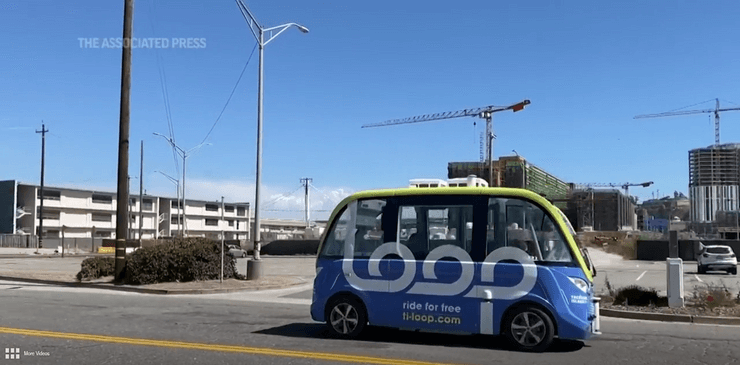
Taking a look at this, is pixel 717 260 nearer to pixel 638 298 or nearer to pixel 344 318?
pixel 638 298

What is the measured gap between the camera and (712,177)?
190000mm

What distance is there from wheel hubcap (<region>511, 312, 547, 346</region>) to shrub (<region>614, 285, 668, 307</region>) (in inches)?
282

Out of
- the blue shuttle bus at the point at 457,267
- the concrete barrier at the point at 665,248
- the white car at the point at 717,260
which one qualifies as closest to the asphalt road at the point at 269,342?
the blue shuttle bus at the point at 457,267

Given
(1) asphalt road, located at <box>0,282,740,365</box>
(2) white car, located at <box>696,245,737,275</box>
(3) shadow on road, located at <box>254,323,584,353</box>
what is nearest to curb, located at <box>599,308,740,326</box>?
(1) asphalt road, located at <box>0,282,740,365</box>

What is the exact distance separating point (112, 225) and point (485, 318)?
103m

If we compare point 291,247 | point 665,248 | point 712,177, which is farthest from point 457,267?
point 712,177

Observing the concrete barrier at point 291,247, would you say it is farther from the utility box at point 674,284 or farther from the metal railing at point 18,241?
the utility box at point 674,284

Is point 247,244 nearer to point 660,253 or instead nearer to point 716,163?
point 660,253

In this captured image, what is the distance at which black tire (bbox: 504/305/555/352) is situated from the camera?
970 centimetres

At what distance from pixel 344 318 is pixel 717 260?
29682 mm

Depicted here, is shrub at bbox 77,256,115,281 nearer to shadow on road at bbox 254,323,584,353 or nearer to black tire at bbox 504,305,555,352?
shadow on road at bbox 254,323,584,353

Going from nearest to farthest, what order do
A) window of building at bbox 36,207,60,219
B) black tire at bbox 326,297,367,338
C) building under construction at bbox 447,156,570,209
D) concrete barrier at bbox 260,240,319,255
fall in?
black tire at bbox 326,297,367,338, concrete barrier at bbox 260,240,319,255, building under construction at bbox 447,156,570,209, window of building at bbox 36,207,60,219

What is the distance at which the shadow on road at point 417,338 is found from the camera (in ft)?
33.9

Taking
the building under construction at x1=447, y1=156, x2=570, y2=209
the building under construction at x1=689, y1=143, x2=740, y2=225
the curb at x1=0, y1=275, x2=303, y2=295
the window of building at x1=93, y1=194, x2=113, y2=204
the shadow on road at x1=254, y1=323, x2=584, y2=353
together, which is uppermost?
the building under construction at x1=689, y1=143, x2=740, y2=225
